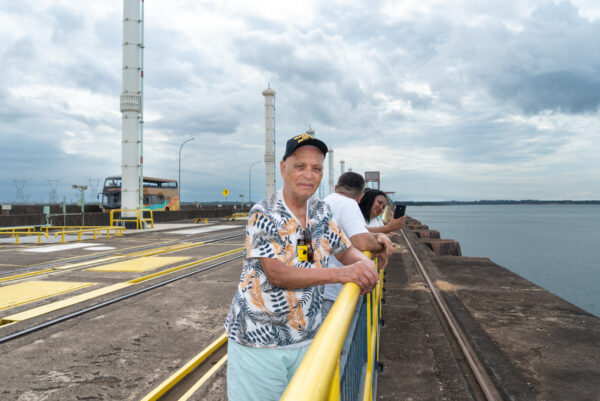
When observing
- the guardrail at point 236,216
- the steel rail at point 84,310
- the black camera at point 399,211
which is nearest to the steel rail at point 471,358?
the black camera at point 399,211

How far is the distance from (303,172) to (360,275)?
0.57 meters

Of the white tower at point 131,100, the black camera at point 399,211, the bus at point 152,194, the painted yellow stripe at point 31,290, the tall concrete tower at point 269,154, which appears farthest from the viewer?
the tall concrete tower at point 269,154

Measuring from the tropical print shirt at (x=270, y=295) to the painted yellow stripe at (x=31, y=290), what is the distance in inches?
243

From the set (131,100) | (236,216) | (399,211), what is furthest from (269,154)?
(399,211)

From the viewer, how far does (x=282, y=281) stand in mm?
1710

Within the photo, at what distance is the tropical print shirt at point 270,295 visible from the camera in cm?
173

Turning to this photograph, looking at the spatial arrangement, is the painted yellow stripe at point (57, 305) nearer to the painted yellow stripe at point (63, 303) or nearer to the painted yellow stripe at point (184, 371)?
the painted yellow stripe at point (63, 303)

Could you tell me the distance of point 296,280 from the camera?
5.59ft

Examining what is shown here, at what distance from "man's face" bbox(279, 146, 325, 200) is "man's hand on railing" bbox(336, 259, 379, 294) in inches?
15.9

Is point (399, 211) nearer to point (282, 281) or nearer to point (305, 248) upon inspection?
point (305, 248)

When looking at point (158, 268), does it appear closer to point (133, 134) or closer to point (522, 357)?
point (522, 357)

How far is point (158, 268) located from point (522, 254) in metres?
36.4

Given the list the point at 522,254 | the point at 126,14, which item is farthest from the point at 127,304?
the point at 522,254

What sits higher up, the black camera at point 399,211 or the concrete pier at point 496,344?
the black camera at point 399,211
